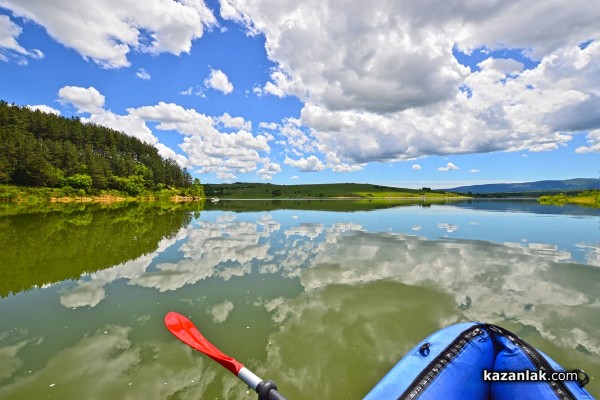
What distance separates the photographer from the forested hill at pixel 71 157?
84.1m

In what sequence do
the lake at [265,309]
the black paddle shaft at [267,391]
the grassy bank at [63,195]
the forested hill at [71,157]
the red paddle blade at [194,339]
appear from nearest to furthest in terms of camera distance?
1. the black paddle shaft at [267,391]
2. the red paddle blade at [194,339]
3. the lake at [265,309]
4. the grassy bank at [63,195]
5. the forested hill at [71,157]

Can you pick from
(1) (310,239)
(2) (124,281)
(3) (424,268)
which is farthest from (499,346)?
(1) (310,239)

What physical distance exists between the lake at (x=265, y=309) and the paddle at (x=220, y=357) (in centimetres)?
123

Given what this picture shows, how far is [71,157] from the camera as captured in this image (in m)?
101

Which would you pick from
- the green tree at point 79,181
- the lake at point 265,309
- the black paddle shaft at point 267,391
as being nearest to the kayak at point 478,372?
the lake at point 265,309

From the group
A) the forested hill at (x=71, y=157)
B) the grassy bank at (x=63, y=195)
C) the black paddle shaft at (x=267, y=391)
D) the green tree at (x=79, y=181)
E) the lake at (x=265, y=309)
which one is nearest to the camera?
the black paddle shaft at (x=267, y=391)

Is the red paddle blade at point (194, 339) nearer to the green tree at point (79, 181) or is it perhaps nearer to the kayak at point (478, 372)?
the kayak at point (478, 372)

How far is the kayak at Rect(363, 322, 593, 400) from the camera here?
440 centimetres

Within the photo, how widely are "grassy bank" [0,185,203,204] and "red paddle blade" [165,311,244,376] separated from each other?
90.6 metres

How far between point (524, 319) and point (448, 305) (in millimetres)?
2157

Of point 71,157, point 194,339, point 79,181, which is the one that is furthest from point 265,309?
point 71,157

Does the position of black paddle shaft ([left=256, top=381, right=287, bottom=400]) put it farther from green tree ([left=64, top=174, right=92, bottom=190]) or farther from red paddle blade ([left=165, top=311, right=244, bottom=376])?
green tree ([left=64, top=174, right=92, bottom=190])

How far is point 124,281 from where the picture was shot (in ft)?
42.7

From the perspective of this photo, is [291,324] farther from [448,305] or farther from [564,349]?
[564,349]
